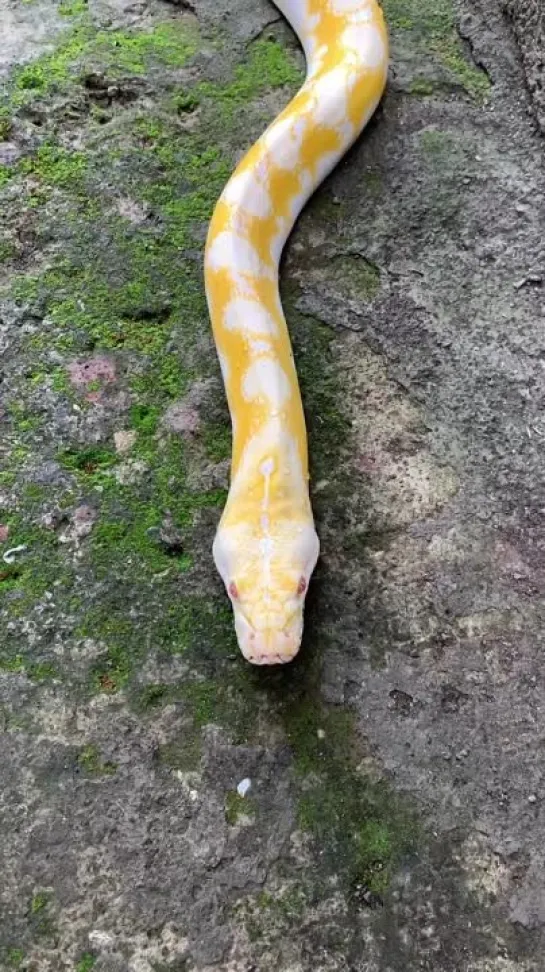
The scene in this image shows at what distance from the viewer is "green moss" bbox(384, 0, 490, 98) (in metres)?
4.16

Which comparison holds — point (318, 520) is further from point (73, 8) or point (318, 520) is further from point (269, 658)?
point (73, 8)

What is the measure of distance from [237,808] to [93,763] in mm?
486

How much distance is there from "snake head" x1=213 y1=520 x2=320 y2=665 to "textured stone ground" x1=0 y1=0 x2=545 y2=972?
167 millimetres

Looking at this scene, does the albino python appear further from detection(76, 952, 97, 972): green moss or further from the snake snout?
detection(76, 952, 97, 972): green moss

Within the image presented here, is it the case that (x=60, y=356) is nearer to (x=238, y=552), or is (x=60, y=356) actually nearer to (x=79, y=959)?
(x=238, y=552)

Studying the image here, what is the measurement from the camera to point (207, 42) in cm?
448

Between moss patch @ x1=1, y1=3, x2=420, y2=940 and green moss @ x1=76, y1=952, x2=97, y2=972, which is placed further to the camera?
moss patch @ x1=1, y1=3, x2=420, y2=940

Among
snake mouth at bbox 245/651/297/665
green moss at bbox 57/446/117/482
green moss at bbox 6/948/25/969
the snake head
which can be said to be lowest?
green moss at bbox 6/948/25/969

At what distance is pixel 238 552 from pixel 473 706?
92 centimetres

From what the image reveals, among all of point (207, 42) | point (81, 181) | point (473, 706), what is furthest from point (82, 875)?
point (207, 42)

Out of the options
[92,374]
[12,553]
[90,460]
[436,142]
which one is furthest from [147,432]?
[436,142]

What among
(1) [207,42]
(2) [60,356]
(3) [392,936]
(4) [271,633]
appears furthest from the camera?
(1) [207,42]

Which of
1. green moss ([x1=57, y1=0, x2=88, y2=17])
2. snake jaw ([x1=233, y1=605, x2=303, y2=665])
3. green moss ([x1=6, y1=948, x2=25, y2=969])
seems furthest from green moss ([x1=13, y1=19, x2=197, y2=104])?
green moss ([x1=6, y1=948, x2=25, y2=969])

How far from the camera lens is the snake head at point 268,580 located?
103 inches
